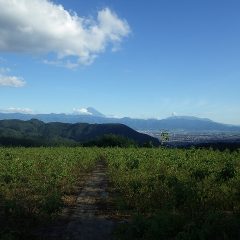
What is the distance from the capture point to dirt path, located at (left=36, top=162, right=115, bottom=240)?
12.6 meters

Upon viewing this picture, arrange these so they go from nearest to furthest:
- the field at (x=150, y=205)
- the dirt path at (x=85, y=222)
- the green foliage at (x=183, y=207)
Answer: the green foliage at (x=183, y=207)
the field at (x=150, y=205)
the dirt path at (x=85, y=222)

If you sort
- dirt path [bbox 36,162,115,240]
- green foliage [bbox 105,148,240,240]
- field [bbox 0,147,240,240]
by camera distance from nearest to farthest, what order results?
green foliage [bbox 105,148,240,240] → field [bbox 0,147,240,240] → dirt path [bbox 36,162,115,240]

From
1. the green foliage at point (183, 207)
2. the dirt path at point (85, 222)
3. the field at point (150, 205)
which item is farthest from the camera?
the dirt path at point (85, 222)

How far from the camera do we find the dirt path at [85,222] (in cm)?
1264

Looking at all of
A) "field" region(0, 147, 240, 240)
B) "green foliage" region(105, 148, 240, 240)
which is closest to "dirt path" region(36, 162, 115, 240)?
"field" region(0, 147, 240, 240)

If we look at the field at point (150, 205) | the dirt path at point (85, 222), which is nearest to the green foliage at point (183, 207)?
the field at point (150, 205)

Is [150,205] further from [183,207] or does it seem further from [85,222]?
[85,222]

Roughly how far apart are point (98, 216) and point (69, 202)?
3.54 m

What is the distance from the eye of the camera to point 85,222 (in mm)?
14188

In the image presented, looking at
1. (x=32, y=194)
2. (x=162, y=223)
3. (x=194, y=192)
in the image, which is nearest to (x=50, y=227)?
(x=162, y=223)

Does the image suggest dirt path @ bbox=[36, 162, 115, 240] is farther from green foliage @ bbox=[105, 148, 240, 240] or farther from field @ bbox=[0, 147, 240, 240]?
green foliage @ bbox=[105, 148, 240, 240]

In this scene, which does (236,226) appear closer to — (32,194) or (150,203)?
(150,203)

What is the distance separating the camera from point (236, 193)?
16922mm

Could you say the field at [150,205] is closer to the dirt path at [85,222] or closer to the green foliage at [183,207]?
the green foliage at [183,207]
